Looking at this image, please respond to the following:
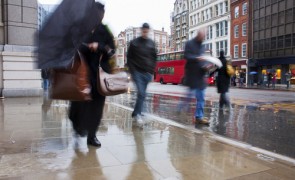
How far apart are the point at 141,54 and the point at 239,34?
4190cm

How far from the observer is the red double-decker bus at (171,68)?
34344 mm

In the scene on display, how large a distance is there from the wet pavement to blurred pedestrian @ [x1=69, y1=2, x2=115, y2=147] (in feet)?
0.94

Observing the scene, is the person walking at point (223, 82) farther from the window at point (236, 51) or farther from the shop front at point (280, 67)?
the window at point (236, 51)

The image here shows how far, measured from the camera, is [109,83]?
3.78 metres

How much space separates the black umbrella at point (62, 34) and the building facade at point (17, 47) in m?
9.44

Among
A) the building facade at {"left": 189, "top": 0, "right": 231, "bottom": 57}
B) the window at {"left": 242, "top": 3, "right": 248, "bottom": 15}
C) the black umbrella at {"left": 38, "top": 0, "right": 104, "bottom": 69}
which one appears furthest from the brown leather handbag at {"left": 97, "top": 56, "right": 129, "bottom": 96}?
the window at {"left": 242, "top": 3, "right": 248, "bottom": 15}

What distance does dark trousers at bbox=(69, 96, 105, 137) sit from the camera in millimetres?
3918

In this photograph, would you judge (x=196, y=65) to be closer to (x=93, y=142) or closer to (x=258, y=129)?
(x=258, y=129)

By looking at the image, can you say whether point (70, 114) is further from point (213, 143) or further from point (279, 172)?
point (279, 172)

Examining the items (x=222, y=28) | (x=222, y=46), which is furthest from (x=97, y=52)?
(x=222, y=28)

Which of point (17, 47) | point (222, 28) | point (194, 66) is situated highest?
point (222, 28)

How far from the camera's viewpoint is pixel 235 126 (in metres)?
6.07

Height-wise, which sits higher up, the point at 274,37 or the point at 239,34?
the point at 239,34

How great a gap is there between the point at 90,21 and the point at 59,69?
0.68 metres
